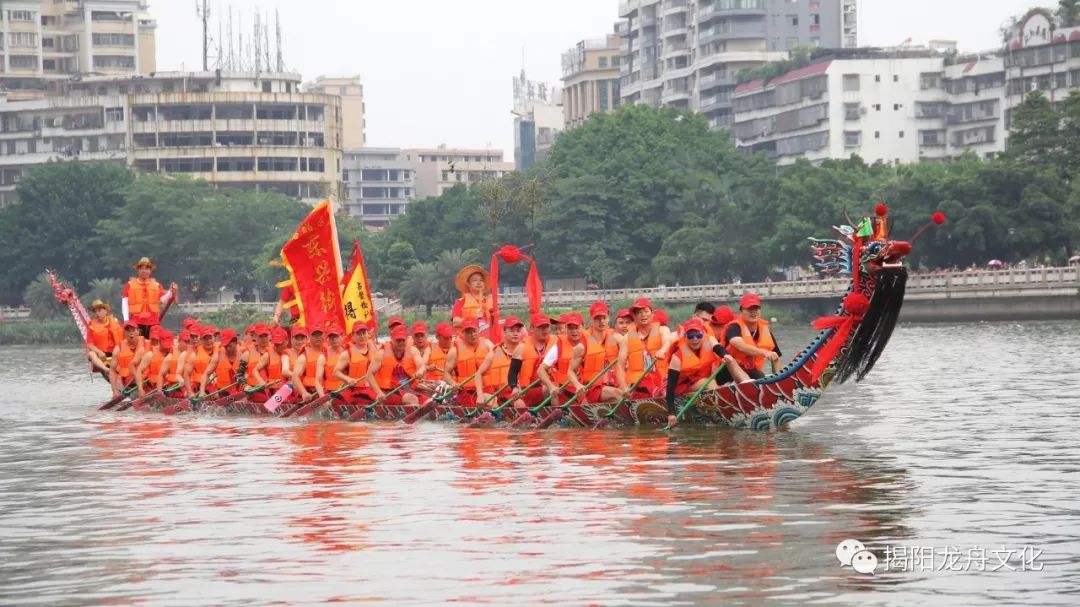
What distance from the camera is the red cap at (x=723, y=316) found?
22.9 metres

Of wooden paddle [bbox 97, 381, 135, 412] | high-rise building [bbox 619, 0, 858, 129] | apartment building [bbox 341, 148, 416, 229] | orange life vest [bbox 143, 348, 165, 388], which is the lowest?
wooden paddle [bbox 97, 381, 135, 412]

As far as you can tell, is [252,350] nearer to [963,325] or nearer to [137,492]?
[137,492]

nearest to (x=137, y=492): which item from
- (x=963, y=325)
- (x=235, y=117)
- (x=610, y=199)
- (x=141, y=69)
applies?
(x=963, y=325)

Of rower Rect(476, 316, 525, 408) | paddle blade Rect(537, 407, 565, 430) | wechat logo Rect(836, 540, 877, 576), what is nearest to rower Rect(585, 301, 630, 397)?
paddle blade Rect(537, 407, 565, 430)

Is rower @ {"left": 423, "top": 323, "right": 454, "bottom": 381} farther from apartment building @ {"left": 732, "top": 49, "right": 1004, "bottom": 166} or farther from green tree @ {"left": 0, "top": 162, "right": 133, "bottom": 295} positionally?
apartment building @ {"left": 732, "top": 49, "right": 1004, "bottom": 166}

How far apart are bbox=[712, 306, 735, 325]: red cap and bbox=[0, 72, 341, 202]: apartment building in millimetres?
104604

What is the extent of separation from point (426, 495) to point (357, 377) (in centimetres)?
972

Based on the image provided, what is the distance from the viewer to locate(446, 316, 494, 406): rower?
2634 cm

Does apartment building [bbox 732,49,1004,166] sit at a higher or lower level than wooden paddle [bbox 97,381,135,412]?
higher

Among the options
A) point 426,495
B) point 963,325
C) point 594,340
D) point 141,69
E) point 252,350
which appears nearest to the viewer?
point 426,495

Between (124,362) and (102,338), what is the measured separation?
0.94 m

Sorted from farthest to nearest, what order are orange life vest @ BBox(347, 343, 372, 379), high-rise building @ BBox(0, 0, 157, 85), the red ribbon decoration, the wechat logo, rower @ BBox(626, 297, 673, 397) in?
high-rise building @ BBox(0, 0, 157, 85) < orange life vest @ BBox(347, 343, 372, 379) < rower @ BBox(626, 297, 673, 397) < the red ribbon decoration < the wechat logo

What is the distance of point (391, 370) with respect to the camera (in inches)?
1115

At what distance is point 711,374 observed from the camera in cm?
2298
